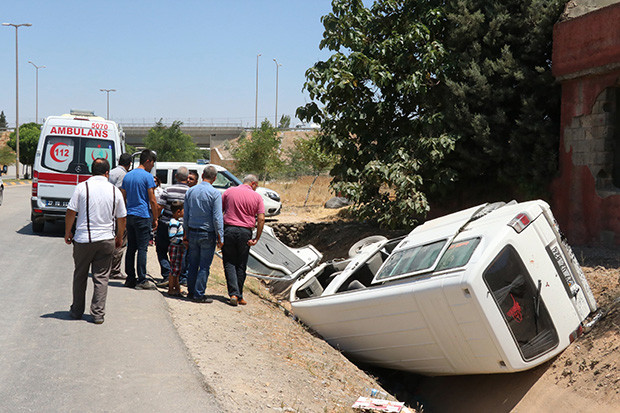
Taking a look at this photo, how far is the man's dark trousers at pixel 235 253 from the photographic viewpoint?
8.90 m

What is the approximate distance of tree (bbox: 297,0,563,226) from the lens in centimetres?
1316

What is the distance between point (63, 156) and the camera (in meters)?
14.4


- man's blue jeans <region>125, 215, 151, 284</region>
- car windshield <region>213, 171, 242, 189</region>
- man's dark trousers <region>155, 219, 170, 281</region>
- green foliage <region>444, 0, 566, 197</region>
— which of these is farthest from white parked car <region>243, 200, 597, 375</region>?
car windshield <region>213, 171, 242, 189</region>

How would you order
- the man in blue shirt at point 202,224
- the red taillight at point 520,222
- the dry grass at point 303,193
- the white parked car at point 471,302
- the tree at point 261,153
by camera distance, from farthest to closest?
the tree at point 261,153, the dry grass at point 303,193, the man in blue shirt at point 202,224, the red taillight at point 520,222, the white parked car at point 471,302

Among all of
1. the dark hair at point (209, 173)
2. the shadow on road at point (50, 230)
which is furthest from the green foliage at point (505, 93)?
the shadow on road at point (50, 230)


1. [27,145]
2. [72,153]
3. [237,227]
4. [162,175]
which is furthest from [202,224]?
[27,145]

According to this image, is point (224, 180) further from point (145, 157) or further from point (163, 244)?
point (145, 157)

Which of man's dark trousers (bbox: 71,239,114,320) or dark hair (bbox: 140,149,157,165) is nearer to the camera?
man's dark trousers (bbox: 71,239,114,320)

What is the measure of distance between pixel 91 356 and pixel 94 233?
5.04 ft

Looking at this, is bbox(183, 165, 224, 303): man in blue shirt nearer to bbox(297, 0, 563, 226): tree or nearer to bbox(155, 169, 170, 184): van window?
bbox(297, 0, 563, 226): tree

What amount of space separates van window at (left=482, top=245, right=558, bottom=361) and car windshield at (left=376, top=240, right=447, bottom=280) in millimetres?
827

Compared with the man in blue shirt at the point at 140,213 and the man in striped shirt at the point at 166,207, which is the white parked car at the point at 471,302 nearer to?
the man in striped shirt at the point at 166,207

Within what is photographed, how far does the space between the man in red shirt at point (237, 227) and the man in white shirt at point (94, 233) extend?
2.08m

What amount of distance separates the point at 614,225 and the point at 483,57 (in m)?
5.03
